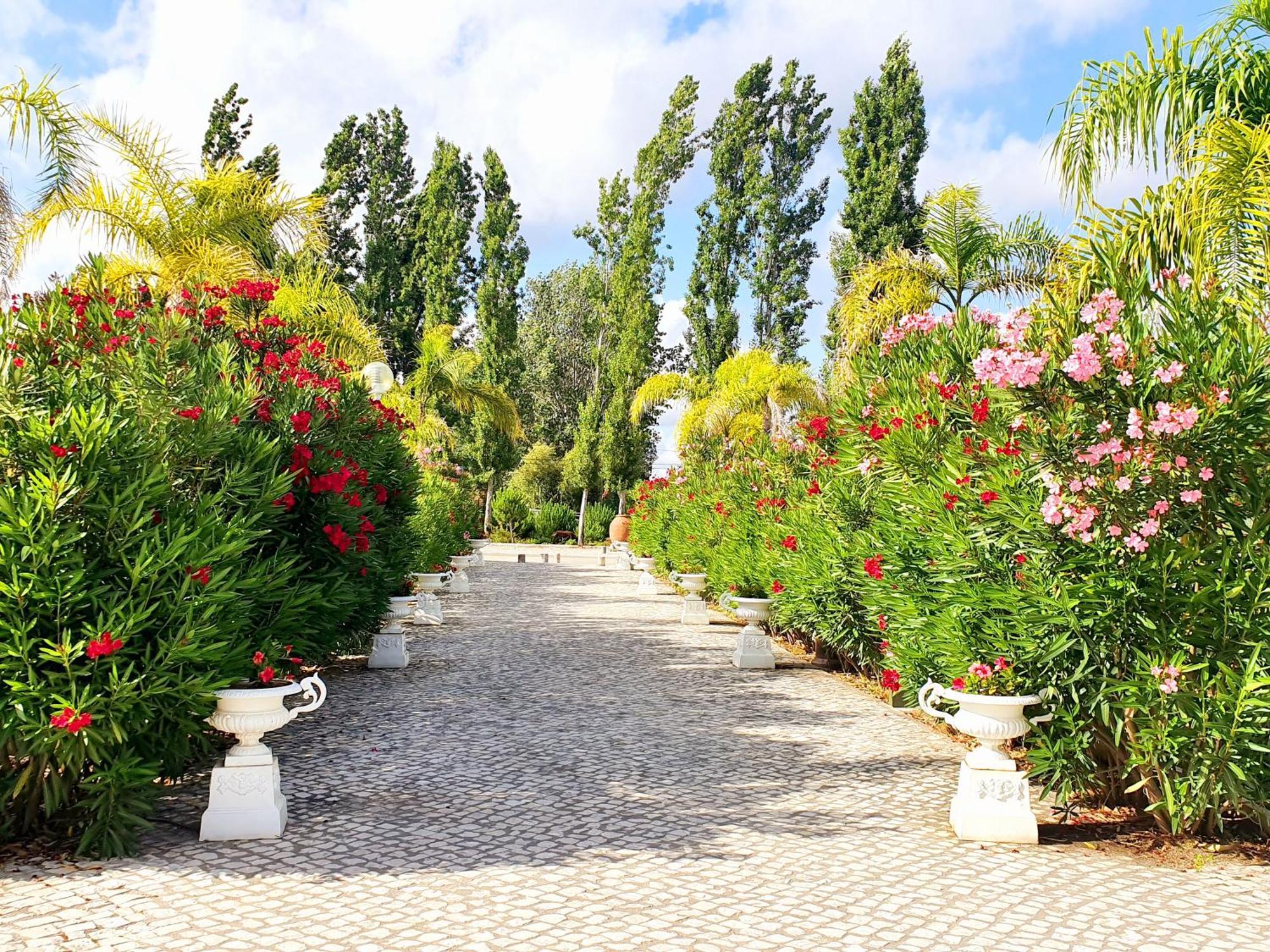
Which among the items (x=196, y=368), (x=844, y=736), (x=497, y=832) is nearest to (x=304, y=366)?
(x=196, y=368)

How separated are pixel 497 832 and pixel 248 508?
80.7 inches

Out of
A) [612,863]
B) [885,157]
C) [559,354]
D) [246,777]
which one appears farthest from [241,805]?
[559,354]

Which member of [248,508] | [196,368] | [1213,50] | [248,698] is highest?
[1213,50]

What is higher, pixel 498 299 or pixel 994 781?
pixel 498 299

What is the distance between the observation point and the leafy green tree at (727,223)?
101 ft

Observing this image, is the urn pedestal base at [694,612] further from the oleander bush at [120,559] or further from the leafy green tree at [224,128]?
the leafy green tree at [224,128]

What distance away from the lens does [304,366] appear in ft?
24.6

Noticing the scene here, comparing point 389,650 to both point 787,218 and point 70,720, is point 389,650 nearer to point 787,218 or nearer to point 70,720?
point 70,720

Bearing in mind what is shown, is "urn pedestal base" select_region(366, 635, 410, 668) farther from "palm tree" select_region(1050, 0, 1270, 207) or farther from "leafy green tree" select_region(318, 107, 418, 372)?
"leafy green tree" select_region(318, 107, 418, 372)

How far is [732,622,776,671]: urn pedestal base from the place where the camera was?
981 centimetres

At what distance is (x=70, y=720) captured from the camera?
3.79m

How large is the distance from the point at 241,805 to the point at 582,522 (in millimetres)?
29117

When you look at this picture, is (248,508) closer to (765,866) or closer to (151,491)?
(151,491)

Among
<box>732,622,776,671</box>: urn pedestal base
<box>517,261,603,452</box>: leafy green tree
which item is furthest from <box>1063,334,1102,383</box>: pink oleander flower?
<box>517,261,603,452</box>: leafy green tree
